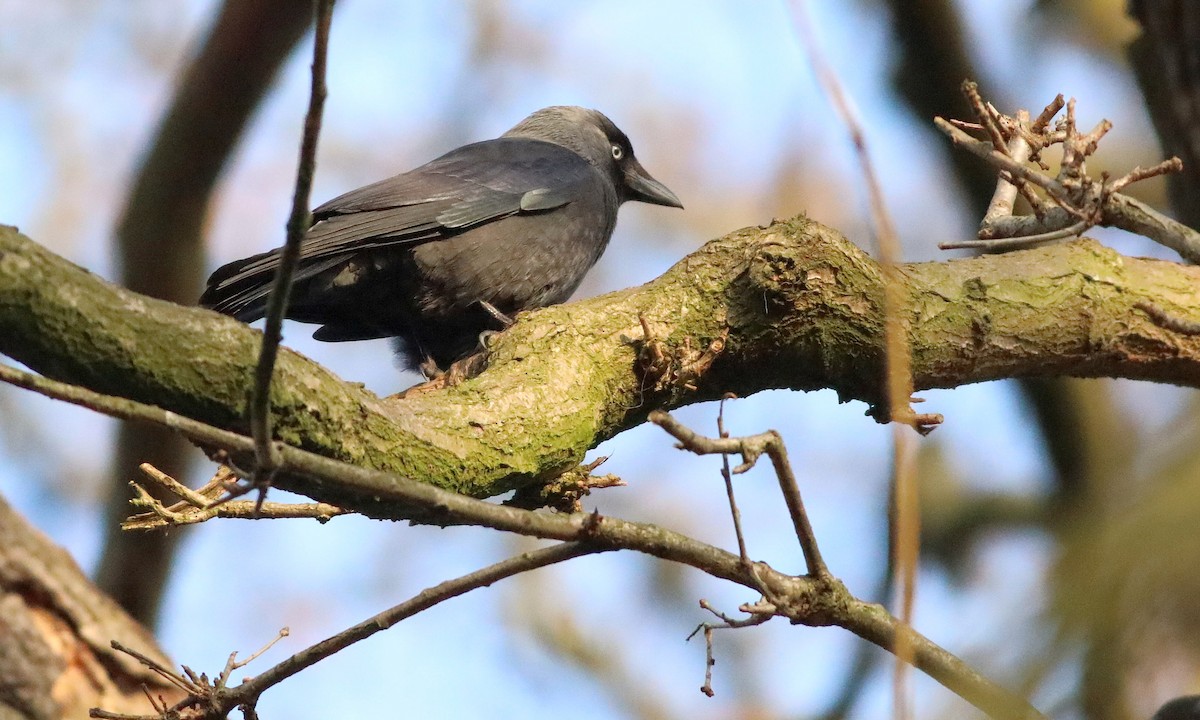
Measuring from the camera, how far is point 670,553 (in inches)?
80.9

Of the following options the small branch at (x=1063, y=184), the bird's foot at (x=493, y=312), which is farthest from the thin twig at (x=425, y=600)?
the bird's foot at (x=493, y=312)

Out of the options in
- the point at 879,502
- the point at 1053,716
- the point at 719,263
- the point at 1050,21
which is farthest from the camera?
the point at 879,502

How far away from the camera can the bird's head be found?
5.85 meters

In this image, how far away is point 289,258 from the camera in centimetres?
167

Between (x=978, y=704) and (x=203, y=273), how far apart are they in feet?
13.2

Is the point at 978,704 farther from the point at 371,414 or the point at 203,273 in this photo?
the point at 203,273

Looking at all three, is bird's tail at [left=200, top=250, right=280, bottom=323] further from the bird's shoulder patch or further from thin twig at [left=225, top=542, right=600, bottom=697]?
thin twig at [left=225, top=542, right=600, bottom=697]

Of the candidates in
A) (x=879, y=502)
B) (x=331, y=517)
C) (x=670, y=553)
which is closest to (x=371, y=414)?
(x=331, y=517)

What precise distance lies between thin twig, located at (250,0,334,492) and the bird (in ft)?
6.46

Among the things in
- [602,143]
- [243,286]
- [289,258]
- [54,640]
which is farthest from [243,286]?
[602,143]

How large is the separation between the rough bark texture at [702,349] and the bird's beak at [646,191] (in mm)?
2635

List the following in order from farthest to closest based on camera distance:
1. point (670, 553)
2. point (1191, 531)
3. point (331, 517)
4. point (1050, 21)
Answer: point (1050, 21) < point (331, 517) < point (670, 553) < point (1191, 531)

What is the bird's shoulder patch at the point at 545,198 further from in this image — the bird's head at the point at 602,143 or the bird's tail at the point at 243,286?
the bird's tail at the point at 243,286

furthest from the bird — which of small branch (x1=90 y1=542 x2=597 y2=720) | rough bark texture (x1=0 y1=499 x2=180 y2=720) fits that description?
small branch (x1=90 y1=542 x2=597 y2=720)
